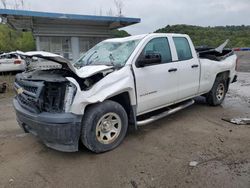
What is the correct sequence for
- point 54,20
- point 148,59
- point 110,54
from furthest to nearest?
1. point 54,20
2. point 110,54
3. point 148,59

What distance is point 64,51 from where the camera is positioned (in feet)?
54.4

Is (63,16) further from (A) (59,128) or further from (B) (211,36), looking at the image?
(B) (211,36)

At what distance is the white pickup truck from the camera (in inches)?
144

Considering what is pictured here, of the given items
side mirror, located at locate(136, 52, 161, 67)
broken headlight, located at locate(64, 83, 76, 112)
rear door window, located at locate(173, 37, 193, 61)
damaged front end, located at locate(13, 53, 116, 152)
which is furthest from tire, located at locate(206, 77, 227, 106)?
broken headlight, located at locate(64, 83, 76, 112)

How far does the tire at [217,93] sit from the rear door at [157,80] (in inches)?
74.2

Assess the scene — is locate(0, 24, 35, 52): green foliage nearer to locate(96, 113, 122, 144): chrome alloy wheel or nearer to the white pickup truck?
the white pickup truck

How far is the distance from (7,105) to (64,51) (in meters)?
8.81

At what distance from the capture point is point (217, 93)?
23.0 feet

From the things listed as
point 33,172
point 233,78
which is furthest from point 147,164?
point 233,78

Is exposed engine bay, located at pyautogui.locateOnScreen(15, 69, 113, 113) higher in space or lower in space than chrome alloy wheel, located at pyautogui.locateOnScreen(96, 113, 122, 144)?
higher

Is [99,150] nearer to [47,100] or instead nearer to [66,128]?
[66,128]

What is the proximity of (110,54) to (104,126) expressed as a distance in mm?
1616

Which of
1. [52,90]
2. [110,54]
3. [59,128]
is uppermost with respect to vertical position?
[110,54]

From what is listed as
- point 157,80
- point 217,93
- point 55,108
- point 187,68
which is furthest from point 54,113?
point 217,93
